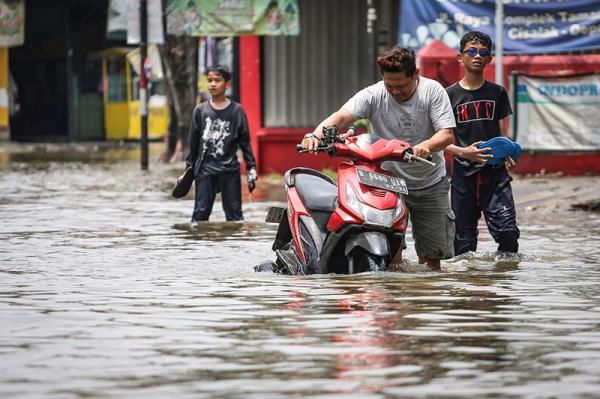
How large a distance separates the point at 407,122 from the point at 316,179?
777 millimetres

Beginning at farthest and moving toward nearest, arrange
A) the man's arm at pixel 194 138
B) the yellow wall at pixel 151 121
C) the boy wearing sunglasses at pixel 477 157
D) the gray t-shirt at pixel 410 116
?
the yellow wall at pixel 151 121 → the man's arm at pixel 194 138 → the boy wearing sunglasses at pixel 477 157 → the gray t-shirt at pixel 410 116

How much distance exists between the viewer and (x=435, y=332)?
8445mm

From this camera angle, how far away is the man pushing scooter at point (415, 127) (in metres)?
10.8

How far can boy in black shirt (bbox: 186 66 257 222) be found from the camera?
1608 cm

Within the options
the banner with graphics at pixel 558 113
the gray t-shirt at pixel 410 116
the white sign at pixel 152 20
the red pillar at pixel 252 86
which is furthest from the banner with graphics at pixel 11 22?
the gray t-shirt at pixel 410 116

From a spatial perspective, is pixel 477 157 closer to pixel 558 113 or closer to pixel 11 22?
pixel 558 113

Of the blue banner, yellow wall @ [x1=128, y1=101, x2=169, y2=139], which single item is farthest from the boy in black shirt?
yellow wall @ [x1=128, y1=101, x2=169, y2=139]

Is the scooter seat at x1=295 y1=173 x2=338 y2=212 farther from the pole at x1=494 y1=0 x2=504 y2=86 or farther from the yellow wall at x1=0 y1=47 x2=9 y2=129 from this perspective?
the yellow wall at x1=0 y1=47 x2=9 y2=129

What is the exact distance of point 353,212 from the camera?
10.5 m

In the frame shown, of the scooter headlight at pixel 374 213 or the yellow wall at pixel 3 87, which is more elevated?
the scooter headlight at pixel 374 213

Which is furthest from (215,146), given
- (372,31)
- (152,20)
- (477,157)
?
(152,20)

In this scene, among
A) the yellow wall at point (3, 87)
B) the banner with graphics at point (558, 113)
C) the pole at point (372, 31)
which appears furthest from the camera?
the yellow wall at point (3, 87)

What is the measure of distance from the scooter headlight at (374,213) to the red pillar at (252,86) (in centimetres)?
1556

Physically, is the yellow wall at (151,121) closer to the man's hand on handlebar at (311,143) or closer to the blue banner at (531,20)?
the blue banner at (531,20)
